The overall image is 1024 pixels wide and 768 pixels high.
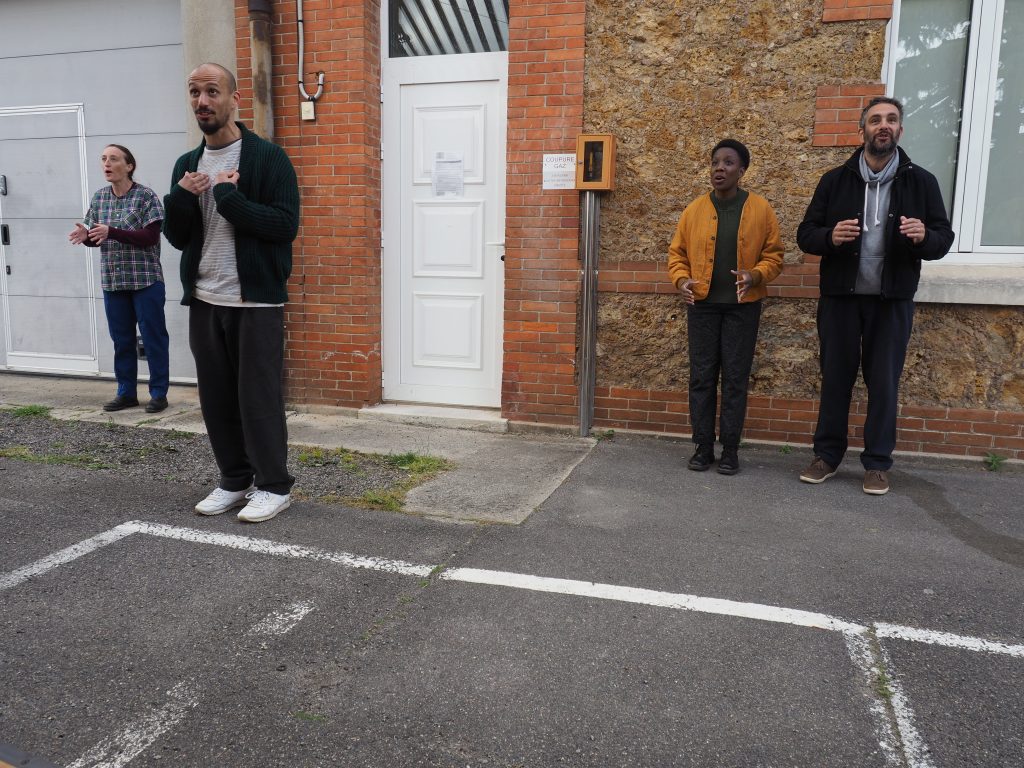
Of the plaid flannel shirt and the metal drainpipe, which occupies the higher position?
the metal drainpipe

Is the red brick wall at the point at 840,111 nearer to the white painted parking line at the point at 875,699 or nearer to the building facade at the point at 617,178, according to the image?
the building facade at the point at 617,178

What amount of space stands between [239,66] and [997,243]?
18.9 feet

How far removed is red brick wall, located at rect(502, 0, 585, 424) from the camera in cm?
564

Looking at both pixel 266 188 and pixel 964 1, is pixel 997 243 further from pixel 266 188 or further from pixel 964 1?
pixel 266 188

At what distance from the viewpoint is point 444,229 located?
6.30 m

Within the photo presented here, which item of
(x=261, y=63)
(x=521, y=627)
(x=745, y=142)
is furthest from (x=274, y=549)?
(x=261, y=63)

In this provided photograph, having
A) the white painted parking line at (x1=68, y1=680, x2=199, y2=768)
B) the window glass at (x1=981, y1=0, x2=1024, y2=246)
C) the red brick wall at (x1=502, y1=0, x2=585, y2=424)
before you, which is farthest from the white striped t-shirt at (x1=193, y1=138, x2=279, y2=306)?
the window glass at (x1=981, y1=0, x2=1024, y2=246)

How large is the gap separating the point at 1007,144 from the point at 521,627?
4.78 meters

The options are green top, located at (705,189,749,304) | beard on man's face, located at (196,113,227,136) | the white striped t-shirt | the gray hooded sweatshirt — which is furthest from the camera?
green top, located at (705,189,749,304)

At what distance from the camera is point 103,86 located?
7367 mm

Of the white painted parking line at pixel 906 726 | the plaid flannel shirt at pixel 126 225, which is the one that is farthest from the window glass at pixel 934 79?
the plaid flannel shirt at pixel 126 225

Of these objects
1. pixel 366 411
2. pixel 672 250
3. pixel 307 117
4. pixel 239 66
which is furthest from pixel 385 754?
pixel 239 66

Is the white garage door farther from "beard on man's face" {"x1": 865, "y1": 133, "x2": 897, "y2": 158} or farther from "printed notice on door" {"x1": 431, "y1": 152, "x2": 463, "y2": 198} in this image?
"beard on man's face" {"x1": 865, "y1": 133, "x2": 897, "y2": 158}

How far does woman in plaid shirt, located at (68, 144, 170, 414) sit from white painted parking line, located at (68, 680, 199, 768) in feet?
14.9
